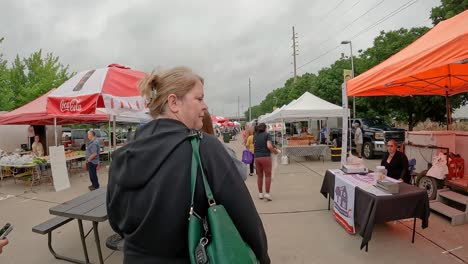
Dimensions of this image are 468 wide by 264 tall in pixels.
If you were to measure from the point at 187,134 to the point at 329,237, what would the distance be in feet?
13.6

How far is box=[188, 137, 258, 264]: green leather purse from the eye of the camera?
2.92 ft

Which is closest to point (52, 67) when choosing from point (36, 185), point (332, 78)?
point (36, 185)

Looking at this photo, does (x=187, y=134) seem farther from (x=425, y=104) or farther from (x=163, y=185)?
(x=425, y=104)

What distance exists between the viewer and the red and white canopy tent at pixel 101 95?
4.49 meters

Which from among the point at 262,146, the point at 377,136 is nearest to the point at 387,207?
the point at 262,146

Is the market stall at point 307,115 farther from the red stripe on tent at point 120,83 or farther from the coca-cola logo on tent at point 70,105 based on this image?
the coca-cola logo on tent at point 70,105

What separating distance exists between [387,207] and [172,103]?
3780 mm

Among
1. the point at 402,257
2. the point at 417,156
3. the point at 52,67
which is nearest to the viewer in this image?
the point at 402,257

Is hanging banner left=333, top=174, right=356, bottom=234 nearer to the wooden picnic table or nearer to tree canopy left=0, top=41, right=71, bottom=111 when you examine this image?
the wooden picnic table

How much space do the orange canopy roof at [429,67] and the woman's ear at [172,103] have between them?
3721 millimetres

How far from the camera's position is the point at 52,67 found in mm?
25703

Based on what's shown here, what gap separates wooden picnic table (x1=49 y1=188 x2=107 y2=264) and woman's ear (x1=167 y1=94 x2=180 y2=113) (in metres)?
2.78

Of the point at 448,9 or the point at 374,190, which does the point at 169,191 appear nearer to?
the point at 374,190

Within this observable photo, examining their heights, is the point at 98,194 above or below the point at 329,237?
above
